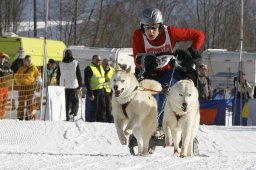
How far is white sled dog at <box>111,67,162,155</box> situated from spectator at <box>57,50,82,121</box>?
21.0ft

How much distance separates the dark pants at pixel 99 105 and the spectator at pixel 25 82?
1.22 meters

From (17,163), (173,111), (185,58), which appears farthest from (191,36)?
(17,163)

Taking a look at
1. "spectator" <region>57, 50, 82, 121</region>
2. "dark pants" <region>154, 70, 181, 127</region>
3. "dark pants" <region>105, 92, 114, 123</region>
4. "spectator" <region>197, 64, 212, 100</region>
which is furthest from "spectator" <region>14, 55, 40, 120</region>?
"dark pants" <region>154, 70, 181, 127</region>

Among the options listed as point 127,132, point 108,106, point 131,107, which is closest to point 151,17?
point 131,107

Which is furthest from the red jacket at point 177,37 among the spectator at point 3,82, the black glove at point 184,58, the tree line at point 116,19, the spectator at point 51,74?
the tree line at point 116,19

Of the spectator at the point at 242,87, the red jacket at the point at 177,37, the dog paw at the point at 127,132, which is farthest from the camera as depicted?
the spectator at the point at 242,87

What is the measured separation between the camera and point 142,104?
653 centimetres

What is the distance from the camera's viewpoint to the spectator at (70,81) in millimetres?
13047

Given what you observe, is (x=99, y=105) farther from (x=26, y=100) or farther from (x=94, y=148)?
(x=94, y=148)

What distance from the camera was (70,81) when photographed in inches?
516

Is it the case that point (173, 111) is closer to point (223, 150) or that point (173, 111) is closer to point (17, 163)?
point (17, 163)

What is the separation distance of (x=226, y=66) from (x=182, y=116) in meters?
17.9

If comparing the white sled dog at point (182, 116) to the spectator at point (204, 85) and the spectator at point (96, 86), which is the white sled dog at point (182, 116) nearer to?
the spectator at point (204, 85)

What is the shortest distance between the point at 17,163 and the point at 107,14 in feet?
89.0
